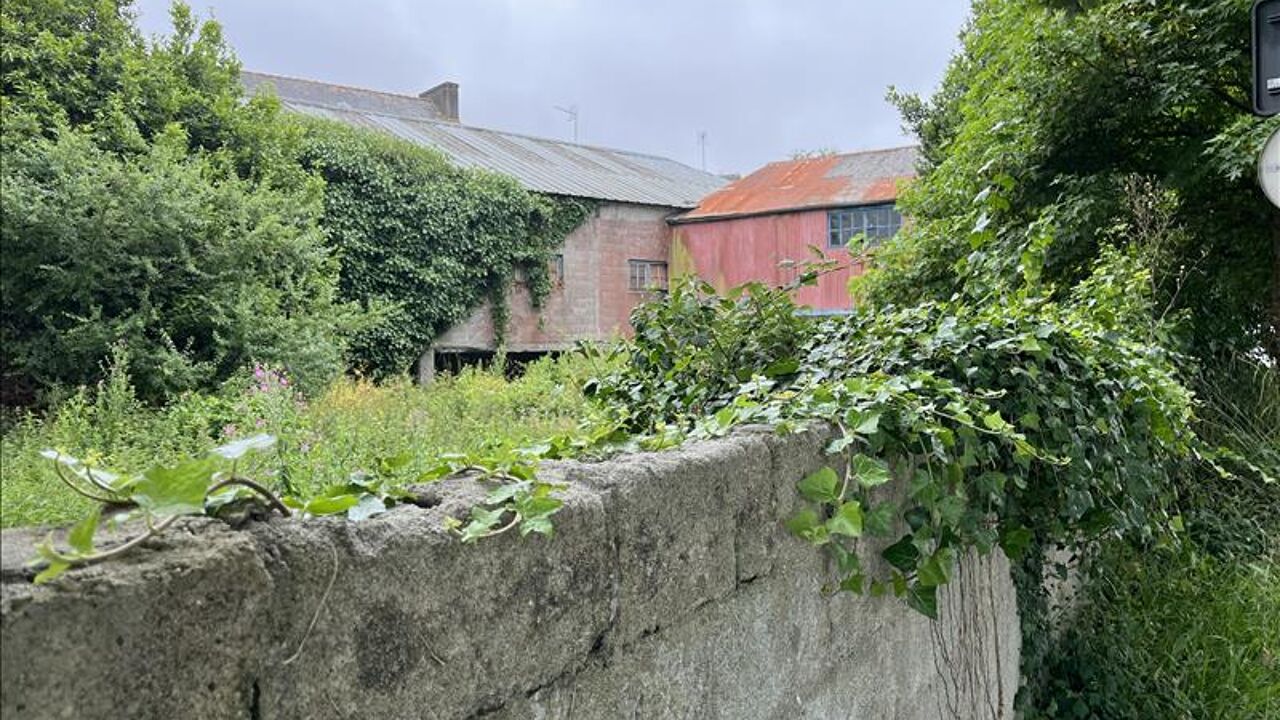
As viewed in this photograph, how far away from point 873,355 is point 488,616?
65.0 inches

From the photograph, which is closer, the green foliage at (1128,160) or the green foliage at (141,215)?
the green foliage at (141,215)

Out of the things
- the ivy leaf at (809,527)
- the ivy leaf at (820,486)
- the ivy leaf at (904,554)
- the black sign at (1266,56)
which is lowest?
the ivy leaf at (904,554)

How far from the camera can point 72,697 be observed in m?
0.81

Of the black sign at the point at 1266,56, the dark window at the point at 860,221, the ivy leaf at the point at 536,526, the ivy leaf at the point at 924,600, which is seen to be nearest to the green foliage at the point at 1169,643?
the ivy leaf at the point at 924,600

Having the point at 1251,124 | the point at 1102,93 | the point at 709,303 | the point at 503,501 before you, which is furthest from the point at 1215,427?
the point at 503,501

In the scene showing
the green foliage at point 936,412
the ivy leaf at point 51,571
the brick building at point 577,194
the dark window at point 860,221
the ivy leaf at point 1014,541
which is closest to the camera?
the ivy leaf at point 51,571

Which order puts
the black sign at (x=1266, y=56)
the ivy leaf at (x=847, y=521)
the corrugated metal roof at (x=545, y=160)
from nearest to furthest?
the ivy leaf at (x=847, y=521) → the black sign at (x=1266, y=56) → the corrugated metal roof at (x=545, y=160)

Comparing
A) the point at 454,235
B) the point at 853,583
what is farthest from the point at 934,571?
the point at 454,235

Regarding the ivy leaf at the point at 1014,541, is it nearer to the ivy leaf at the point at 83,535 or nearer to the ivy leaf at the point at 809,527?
the ivy leaf at the point at 809,527

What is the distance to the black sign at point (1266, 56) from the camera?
3248 millimetres

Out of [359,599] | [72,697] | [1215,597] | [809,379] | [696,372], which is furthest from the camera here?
[1215,597]

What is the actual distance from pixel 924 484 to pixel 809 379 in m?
0.49

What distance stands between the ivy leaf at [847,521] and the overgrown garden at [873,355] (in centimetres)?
1

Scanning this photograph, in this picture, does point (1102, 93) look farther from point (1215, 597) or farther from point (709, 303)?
point (709, 303)
